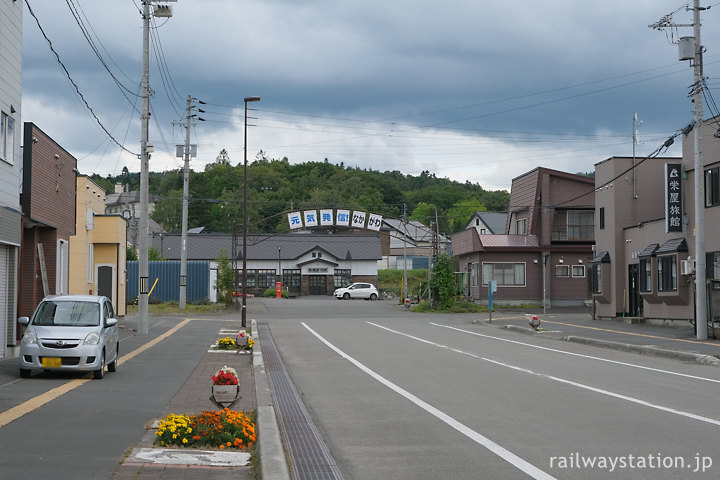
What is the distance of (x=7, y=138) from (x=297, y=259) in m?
67.0

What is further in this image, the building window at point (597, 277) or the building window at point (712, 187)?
the building window at point (597, 277)

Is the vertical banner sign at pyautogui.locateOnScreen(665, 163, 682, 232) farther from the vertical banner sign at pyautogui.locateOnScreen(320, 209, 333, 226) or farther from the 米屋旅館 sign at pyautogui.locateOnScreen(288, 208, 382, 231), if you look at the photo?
the vertical banner sign at pyautogui.locateOnScreen(320, 209, 333, 226)

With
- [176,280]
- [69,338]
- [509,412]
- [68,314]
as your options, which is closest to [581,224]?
[176,280]

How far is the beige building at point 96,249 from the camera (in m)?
33.9

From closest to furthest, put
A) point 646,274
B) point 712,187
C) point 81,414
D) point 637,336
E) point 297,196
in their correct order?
point 81,414, point 637,336, point 712,187, point 646,274, point 297,196

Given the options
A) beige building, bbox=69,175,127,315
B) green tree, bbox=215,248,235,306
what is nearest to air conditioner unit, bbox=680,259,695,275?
beige building, bbox=69,175,127,315

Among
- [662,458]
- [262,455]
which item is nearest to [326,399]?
[262,455]

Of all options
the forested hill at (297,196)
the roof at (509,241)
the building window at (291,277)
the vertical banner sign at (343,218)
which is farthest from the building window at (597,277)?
the forested hill at (297,196)

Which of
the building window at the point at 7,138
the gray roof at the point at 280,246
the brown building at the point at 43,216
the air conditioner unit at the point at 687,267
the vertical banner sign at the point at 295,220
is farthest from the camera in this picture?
the gray roof at the point at 280,246

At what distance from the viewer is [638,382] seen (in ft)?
50.8

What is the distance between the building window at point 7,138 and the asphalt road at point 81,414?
5.12 meters

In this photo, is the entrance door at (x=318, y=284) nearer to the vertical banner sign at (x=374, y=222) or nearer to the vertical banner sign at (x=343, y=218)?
the vertical banner sign at (x=374, y=222)

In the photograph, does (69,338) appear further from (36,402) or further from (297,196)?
(297,196)

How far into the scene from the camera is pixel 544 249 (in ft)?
193
